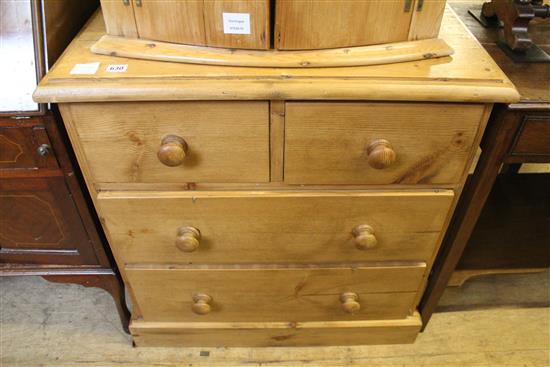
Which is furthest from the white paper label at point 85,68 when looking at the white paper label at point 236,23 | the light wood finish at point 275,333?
the light wood finish at point 275,333

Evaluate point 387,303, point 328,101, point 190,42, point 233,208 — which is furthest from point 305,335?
point 190,42

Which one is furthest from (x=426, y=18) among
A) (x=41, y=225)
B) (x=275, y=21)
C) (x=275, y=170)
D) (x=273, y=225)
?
(x=41, y=225)

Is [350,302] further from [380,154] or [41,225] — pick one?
[41,225]

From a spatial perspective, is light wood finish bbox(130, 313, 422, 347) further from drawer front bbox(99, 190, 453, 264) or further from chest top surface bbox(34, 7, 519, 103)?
chest top surface bbox(34, 7, 519, 103)

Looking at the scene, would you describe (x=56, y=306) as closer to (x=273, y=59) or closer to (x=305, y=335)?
(x=305, y=335)

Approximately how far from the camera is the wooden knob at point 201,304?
1.10m

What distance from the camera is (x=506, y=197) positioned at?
1203 mm

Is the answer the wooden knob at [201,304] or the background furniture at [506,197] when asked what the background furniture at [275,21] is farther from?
the wooden knob at [201,304]

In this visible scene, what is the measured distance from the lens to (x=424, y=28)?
0.81 meters

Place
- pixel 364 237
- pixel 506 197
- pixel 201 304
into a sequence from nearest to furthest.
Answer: pixel 364 237 < pixel 201 304 < pixel 506 197

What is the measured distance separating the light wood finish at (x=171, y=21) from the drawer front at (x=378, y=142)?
0.22 metres

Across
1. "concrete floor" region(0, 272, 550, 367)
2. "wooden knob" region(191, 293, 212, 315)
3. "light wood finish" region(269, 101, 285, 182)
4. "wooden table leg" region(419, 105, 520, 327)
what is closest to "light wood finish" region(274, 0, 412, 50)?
"light wood finish" region(269, 101, 285, 182)

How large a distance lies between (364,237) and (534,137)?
374mm

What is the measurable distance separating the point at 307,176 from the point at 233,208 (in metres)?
0.17
